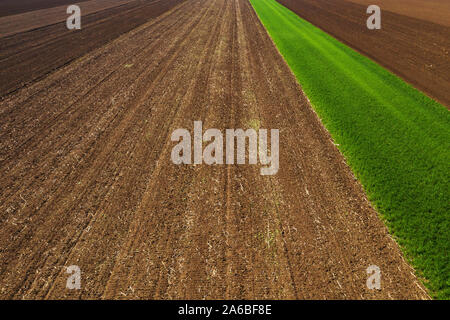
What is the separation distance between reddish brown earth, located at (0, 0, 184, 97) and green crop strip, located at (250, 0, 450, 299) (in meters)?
12.4

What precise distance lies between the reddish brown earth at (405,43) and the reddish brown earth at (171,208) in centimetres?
666

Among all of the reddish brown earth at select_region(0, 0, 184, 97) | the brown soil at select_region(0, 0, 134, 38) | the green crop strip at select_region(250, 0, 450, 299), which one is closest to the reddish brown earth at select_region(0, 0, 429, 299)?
the green crop strip at select_region(250, 0, 450, 299)

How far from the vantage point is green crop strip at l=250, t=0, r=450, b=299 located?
4151 mm

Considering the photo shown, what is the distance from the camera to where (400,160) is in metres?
5.83

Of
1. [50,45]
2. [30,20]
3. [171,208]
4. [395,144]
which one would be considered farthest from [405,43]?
[30,20]

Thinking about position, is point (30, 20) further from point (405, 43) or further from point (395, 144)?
point (405, 43)

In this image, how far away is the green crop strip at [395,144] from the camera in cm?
415

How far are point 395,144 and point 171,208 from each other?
621cm

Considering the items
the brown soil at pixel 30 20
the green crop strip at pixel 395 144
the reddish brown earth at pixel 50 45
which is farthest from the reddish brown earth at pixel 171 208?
the brown soil at pixel 30 20

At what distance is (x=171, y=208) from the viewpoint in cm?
471

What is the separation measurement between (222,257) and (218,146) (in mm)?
3225

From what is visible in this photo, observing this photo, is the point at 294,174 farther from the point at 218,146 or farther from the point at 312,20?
the point at 312,20
